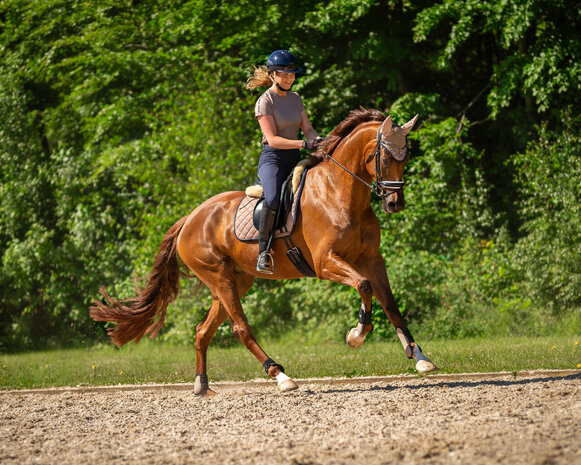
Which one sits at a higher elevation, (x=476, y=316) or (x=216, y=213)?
(x=216, y=213)

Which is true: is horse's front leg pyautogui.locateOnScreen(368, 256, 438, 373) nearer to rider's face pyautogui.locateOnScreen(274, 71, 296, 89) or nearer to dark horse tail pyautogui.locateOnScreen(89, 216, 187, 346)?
rider's face pyautogui.locateOnScreen(274, 71, 296, 89)

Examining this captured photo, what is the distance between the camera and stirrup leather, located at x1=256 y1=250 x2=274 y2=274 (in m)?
7.90

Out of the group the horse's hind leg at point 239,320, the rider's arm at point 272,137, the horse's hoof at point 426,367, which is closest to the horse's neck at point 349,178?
the rider's arm at point 272,137

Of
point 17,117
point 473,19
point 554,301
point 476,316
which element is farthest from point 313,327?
point 17,117

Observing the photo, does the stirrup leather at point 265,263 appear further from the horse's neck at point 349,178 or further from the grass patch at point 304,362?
the grass patch at point 304,362

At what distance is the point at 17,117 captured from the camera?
19172 mm

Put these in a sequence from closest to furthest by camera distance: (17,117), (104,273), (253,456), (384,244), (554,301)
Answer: (253,456) → (554,301) → (384,244) → (104,273) → (17,117)

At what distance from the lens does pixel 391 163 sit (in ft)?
23.1

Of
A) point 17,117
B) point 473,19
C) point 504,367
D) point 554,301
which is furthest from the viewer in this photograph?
point 17,117

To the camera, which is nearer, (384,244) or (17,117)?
(384,244)

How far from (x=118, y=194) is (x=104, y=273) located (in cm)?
188

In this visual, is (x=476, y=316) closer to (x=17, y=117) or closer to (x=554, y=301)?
(x=554, y=301)

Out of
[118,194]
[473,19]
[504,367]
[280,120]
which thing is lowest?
[504,367]

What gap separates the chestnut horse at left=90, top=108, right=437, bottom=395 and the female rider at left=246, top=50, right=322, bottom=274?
26cm
